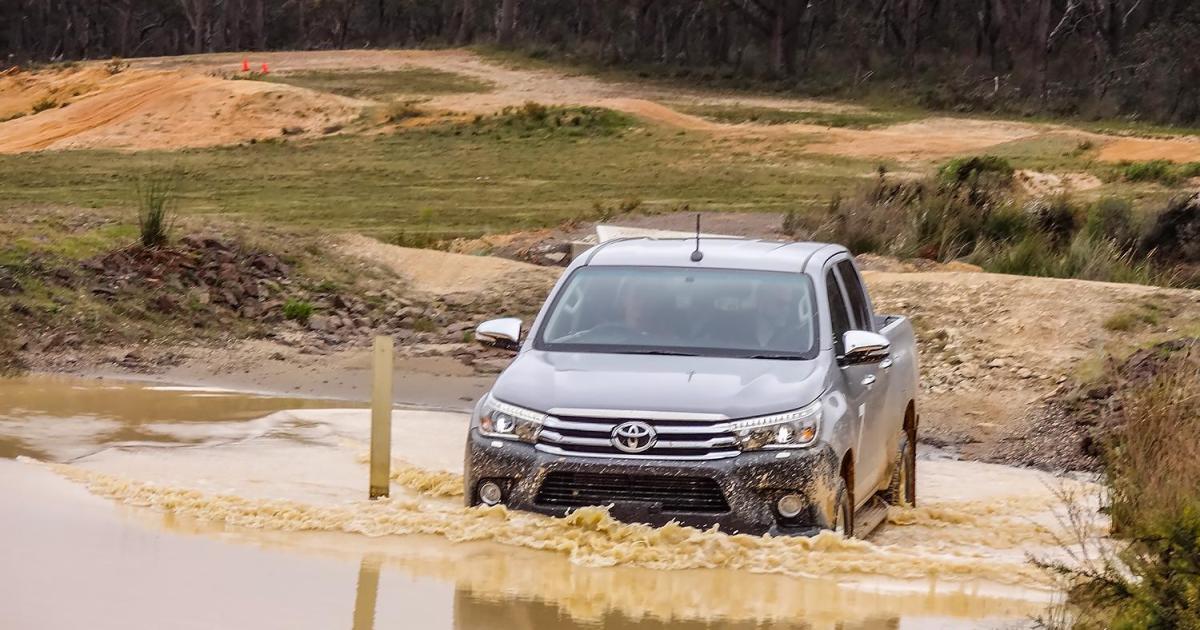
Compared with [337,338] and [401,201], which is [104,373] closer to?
[337,338]

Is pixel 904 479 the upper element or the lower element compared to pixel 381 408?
lower

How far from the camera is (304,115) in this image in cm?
4997

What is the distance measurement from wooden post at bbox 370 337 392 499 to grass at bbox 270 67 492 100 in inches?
1759

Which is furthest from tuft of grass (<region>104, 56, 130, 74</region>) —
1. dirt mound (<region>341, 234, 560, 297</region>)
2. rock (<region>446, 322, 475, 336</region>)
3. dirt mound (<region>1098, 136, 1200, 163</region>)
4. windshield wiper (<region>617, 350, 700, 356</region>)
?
windshield wiper (<region>617, 350, 700, 356</region>)

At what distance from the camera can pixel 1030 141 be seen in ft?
143

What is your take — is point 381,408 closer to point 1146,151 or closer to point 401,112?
point 1146,151

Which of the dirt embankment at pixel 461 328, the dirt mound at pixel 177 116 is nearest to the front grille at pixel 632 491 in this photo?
the dirt embankment at pixel 461 328

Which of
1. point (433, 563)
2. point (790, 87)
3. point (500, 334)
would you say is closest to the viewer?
point (433, 563)

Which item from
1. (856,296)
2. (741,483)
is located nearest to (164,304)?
(856,296)

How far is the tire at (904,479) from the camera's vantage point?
39.3 ft

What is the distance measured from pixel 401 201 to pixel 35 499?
78.5ft

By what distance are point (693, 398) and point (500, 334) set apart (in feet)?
4.43

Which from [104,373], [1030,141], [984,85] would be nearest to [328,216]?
[104,373]

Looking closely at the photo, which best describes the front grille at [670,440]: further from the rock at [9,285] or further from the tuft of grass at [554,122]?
the tuft of grass at [554,122]
